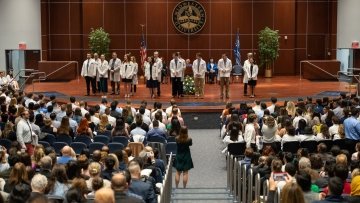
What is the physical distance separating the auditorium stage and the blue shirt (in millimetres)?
7450

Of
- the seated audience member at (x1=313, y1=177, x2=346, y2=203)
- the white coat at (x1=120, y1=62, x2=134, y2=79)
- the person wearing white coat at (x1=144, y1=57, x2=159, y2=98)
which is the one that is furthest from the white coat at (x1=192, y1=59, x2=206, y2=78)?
the seated audience member at (x1=313, y1=177, x2=346, y2=203)

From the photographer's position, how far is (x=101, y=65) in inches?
923

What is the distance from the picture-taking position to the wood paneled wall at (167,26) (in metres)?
31.4

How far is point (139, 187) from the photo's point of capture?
26.1 feet

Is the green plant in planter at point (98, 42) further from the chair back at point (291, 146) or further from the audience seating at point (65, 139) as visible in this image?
the chair back at point (291, 146)

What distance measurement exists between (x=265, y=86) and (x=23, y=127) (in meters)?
15.4

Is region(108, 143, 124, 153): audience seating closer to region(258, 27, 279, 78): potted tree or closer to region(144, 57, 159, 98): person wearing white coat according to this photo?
region(144, 57, 159, 98): person wearing white coat

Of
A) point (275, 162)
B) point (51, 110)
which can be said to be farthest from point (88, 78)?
point (275, 162)

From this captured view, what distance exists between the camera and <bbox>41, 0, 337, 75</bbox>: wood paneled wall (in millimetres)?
31359

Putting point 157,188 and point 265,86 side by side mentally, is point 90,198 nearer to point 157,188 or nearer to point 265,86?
point 157,188

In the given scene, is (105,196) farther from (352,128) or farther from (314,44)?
(314,44)

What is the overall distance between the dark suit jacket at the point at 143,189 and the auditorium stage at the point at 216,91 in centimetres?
1268

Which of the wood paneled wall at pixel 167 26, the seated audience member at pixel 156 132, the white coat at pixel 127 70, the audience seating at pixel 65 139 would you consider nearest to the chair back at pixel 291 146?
the seated audience member at pixel 156 132

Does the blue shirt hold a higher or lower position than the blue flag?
lower
